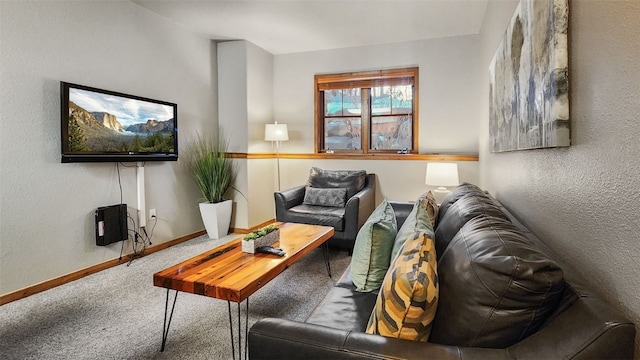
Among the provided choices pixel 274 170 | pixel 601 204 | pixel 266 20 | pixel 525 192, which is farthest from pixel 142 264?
pixel 601 204

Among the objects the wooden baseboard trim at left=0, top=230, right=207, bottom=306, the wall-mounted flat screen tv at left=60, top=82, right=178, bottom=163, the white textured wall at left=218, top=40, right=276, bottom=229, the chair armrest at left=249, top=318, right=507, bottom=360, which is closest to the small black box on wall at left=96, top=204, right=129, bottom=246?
the wooden baseboard trim at left=0, top=230, right=207, bottom=306

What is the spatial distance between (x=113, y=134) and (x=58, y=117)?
419 mm

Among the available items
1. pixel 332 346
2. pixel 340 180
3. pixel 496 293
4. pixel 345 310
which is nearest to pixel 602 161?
pixel 496 293

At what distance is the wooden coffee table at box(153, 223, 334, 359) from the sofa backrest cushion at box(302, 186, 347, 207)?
146 cm

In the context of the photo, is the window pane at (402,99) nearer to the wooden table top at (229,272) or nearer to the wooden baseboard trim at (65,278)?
the wooden table top at (229,272)

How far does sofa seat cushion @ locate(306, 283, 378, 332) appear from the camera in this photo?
1.30 m

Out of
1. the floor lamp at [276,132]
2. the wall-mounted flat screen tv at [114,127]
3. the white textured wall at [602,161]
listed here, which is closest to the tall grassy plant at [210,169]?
the wall-mounted flat screen tv at [114,127]

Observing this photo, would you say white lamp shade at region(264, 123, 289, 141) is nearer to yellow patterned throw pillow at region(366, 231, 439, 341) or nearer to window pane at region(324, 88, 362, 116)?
window pane at region(324, 88, 362, 116)

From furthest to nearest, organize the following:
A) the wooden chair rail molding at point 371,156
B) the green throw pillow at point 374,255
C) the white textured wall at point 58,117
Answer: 1. the wooden chair rail molding at point 371,156
2. the white textured wall at point 58,117
3. the green throw pillow at point 374,255

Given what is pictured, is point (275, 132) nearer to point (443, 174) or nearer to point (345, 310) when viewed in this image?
point (443, 174)

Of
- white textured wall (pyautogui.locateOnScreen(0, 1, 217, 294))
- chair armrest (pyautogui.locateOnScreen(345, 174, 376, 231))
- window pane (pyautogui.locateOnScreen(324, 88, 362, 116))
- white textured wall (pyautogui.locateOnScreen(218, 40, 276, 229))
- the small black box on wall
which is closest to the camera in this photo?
white textured wall (pyautogui.locateOnScreen(0, 1, 217, 294))

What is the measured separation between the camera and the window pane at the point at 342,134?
4.75m

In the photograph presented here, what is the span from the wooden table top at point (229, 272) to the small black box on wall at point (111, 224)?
1493 mm

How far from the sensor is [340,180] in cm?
407
